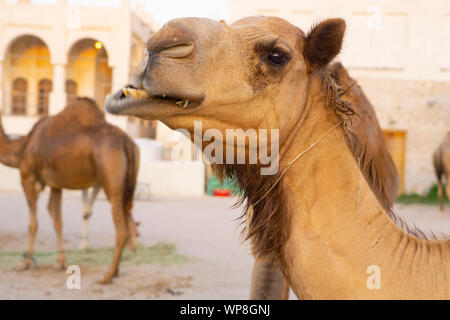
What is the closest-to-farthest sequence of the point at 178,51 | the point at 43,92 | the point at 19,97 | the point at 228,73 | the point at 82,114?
the point at 178,51
the point at 228,73
the point at 82,114
the point at 19,97
the point at 43,92

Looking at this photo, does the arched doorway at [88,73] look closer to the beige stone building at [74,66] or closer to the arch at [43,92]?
the beige stone building at [74,66]

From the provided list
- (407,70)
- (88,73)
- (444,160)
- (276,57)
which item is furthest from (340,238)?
(88,73)

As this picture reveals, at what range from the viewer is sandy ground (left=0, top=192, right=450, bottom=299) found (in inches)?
226

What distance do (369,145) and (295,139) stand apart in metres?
1.26

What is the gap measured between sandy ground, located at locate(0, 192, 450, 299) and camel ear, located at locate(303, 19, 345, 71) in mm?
738

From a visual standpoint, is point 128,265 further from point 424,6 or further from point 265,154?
point 424,6

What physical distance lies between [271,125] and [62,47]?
76.0 ft

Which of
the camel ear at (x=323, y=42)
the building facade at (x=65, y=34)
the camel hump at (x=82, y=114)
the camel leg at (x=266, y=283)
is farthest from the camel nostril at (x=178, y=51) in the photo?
the building facade at (x=65, y=34)

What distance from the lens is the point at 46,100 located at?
27.9m

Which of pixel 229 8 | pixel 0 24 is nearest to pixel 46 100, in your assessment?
pixel 0 24

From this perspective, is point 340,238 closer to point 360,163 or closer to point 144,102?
point 360,163

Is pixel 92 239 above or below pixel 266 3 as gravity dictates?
below

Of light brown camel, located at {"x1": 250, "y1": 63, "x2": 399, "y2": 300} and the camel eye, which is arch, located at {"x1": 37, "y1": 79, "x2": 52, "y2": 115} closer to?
light brown camel, located at {"x1": 250, "y1": 63, "x2": 399, "y2": 300}

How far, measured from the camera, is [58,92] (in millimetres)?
22047
